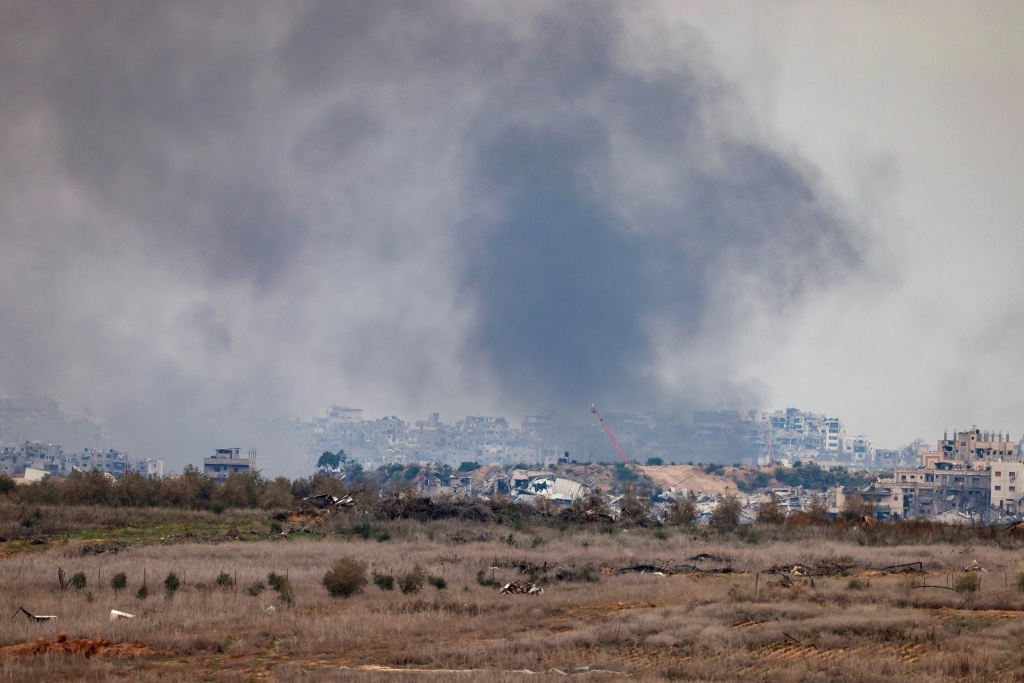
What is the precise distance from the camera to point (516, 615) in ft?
78.9

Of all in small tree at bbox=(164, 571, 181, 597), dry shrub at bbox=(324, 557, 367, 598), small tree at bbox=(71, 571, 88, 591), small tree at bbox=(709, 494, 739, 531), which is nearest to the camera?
small tree at bbox=(164, 571, 181, 597)

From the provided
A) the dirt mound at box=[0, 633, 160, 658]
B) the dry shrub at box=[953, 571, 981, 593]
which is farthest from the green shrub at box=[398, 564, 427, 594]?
the dry shrub at box=[953, 571, 981, 593]

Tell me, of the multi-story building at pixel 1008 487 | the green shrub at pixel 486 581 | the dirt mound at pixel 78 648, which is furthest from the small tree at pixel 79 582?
the multi-story building at pixel 1008 487

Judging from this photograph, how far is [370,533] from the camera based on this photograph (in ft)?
146

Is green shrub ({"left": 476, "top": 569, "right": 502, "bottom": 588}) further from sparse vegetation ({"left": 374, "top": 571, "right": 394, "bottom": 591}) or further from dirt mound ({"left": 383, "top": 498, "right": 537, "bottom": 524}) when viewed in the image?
dirt mound ({"left": 383, "top": 498, "right": 537, "bottom": 524})

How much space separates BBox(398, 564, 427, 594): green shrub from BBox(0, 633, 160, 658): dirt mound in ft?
28.8

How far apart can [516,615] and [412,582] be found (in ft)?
15.7

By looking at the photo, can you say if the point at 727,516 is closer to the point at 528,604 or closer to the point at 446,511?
the point at 446,511

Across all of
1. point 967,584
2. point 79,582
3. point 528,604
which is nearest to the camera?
point 528,604

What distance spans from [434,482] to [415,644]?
525ft

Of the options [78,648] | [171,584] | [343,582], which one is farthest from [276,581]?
[78,648]

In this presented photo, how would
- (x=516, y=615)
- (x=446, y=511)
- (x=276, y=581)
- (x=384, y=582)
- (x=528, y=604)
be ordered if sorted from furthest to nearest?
(x=446, y=511) → (x=384, y=582) → (x=276, y=581) → (x=528, y=604) → (x=516, y=615)

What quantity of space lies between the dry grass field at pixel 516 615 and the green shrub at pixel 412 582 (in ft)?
1.04

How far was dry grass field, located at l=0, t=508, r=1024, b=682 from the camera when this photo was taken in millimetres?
18109
